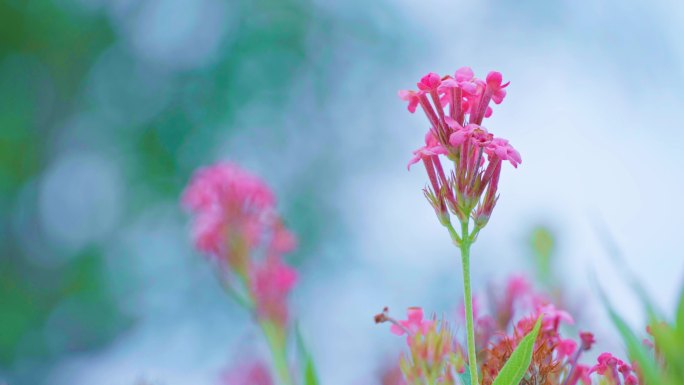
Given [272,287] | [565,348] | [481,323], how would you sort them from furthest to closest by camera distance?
1. [272,287]
2. [481,323]
3. [565,348]

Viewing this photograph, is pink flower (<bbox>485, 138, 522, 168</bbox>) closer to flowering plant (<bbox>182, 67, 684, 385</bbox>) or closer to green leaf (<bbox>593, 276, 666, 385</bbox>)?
flowering plant (<bbox>182, 67, 684, 385</bbox>)

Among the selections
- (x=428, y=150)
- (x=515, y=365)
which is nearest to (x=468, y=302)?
(x=515, y=365)

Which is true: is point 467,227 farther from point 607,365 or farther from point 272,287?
point 272,287

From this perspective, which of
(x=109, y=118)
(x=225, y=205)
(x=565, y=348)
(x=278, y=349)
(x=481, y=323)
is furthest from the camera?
(x=109, y=118)

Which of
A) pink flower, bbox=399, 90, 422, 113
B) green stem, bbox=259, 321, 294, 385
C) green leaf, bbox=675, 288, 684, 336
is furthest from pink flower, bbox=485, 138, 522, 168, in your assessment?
green stem, bbox=259, 321, 294, 385

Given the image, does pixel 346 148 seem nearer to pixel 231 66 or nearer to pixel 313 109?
pixel 313 109

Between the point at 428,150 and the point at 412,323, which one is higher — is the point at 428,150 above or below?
above

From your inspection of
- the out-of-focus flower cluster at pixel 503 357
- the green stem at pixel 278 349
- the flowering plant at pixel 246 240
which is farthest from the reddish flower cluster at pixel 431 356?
the flowering plant at pixel 246 240
